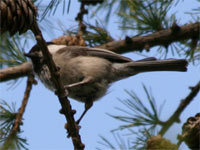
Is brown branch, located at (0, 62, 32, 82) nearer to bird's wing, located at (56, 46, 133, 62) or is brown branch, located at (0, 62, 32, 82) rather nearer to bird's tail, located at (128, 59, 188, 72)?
bird's wing, located at (56, 46, 133, 62)

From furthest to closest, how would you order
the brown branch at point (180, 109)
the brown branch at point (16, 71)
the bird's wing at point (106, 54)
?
1. the bird's wing at point (106, 54)
2. the brown branch at point (16, 71)
3. the brown branch at point (180, 109)

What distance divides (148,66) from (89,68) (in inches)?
16.0

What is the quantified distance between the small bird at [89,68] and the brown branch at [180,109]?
1.98 ft

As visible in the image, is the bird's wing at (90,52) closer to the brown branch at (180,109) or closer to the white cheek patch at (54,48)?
the white cheek patch at (54,48)

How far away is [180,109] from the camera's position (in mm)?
1365

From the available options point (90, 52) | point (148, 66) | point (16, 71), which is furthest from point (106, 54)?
point (16, 71)

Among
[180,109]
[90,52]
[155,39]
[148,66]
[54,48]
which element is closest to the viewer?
[180,109]

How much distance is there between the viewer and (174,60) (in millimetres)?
2072

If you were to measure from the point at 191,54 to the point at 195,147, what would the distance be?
1.00 metres

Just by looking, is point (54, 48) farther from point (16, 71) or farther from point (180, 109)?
point (180, 109)

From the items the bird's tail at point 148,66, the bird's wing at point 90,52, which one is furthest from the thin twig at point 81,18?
the bird's tail at point 148,66

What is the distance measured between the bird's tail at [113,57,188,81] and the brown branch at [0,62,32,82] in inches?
24.6

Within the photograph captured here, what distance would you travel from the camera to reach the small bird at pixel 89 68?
7.16 ft

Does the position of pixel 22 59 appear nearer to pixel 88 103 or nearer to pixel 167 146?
pixel 88 103
